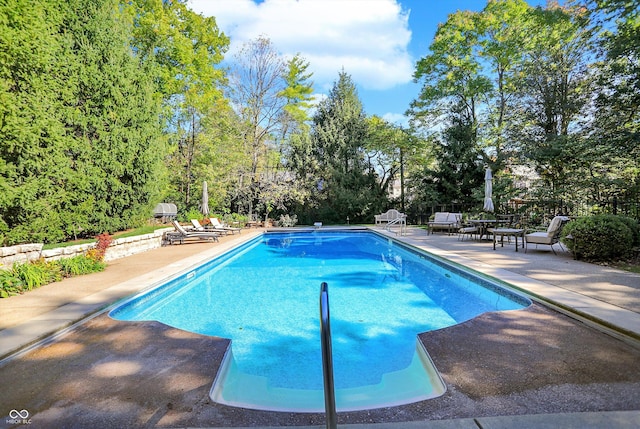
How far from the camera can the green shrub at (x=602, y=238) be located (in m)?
6.60

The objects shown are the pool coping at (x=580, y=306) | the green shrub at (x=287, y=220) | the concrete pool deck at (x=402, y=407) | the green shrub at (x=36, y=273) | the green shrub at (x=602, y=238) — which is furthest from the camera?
the green shrub at (x=287, y=220)

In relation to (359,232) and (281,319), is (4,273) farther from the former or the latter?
(359,232)

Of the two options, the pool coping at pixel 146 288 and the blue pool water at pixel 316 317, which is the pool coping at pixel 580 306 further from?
the blue pool water at pixel 316 317

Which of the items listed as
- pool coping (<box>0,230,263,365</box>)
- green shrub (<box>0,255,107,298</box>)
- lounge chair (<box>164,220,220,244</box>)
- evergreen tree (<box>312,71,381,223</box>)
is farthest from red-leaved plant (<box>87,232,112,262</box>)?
evergreen tree (<box>312,71,381,223</box>)

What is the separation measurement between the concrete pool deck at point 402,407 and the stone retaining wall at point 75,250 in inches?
64.7

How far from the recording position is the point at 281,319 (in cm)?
486

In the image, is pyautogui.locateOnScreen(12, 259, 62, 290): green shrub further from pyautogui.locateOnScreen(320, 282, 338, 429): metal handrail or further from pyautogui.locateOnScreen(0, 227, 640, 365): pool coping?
pyautogui.locateOnScreen(320, 282, 338, 429): metal handrail

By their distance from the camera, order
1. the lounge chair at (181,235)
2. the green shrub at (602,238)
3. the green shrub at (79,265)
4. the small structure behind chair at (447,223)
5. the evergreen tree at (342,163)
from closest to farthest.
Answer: the green shrub at (79,265) < the green shrub at (602,238) < the lounge chair at (181,235) < the small structure behind chair at (447,223) < the evergreen tree at (342,163)

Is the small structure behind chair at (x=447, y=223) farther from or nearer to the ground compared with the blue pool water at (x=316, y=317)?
farther from the ground

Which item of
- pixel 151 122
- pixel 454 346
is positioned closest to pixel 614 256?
pixel 454 346

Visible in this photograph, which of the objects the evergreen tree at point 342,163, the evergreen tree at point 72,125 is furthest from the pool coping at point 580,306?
the evergreen tree at point 342,163

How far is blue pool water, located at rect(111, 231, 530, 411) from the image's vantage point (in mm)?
2789

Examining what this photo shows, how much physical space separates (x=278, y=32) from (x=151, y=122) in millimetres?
11771

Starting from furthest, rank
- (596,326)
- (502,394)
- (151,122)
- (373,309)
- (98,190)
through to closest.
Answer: (151,122), (98,190), (373,309), (596,326), (502,394)
